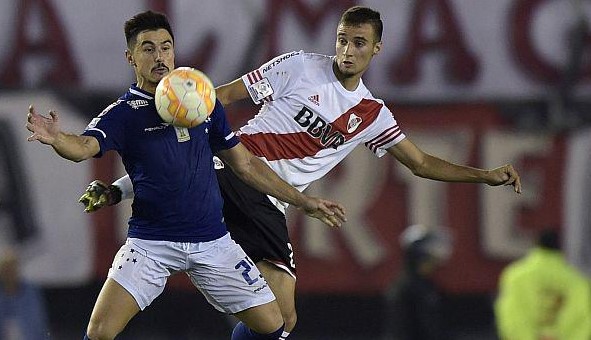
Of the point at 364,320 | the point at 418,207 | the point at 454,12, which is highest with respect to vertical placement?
the point at 454,12

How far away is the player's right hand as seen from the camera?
788 cm

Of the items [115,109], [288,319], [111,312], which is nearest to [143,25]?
[115,109]

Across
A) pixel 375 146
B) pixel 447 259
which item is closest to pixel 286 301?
pixel 375 146

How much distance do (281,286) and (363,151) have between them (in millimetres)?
6076

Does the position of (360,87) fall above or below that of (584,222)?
above

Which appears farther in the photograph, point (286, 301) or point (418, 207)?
point (418, 207)

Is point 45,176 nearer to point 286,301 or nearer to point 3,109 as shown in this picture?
point 3,109

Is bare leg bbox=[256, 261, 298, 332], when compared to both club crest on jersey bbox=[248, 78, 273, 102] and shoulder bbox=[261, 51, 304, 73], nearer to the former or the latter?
club crest on jersey bbox=[248, 78, 273, 102]

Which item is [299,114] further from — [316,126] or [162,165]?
[162,165]

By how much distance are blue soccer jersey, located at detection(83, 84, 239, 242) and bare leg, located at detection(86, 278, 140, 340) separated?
32cm

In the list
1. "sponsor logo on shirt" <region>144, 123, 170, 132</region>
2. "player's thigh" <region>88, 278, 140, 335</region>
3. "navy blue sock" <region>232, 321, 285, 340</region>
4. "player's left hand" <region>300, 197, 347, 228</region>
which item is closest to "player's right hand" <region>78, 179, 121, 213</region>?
"player's thigh" <region>88, 278, 140, 335</region>

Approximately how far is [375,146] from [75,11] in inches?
257

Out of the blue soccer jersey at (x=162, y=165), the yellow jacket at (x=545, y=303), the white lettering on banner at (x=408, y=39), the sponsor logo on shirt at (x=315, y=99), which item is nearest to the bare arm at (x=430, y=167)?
the sponsor logo on shirt at (x=315, y=99)

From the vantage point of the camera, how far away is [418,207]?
1441 centimetres
